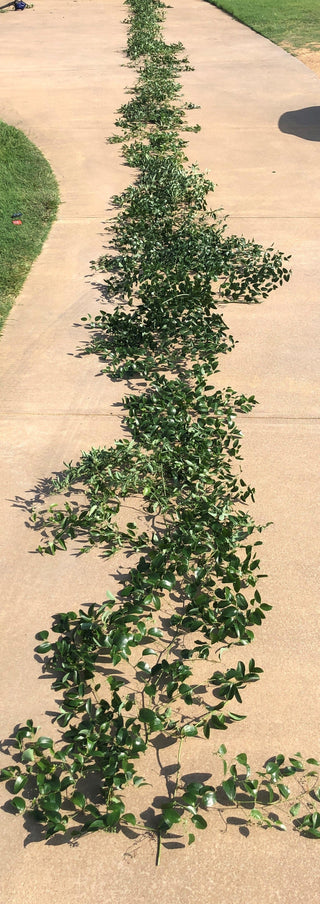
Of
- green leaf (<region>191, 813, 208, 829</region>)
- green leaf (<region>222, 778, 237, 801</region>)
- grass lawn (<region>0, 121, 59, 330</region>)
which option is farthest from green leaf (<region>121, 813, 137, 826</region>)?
grass lawn (<region>0, 121, 59, 330</region>)

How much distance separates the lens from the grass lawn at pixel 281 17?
14.7 m

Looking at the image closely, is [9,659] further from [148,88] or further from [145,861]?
[148,88]

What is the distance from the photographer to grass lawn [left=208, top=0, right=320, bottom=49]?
48.1 feet

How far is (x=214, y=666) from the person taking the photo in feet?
10.3

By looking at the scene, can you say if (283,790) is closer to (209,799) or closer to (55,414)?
(209,799)

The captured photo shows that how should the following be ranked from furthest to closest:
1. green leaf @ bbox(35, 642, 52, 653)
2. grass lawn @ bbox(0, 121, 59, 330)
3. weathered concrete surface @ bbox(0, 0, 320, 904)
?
1. grass lawn @ bbox(0, 121, 59, 330)
2. green leaf @ bbox(35, 642, 52, 653)
3. weathered concrete surface @ bbox(0, 0, 320, 904)

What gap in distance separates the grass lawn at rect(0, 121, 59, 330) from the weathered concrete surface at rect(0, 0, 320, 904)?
0.14 metres

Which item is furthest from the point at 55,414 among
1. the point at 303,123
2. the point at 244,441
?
the point at 303,123

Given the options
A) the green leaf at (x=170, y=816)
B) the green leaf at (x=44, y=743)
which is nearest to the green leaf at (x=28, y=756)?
the green leaf at (x=44, y=743)

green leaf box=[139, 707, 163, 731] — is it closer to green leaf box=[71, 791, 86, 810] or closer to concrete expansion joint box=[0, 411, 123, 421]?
green leaf box=[71, 791, 86, 810]

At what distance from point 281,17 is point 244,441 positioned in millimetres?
15274

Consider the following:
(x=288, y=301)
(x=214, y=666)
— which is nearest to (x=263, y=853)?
(x=214, y=666)

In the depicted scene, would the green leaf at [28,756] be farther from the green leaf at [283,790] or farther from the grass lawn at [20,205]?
the grass lawn at [20,205]

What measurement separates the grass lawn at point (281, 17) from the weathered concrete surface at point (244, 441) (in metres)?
4.40
